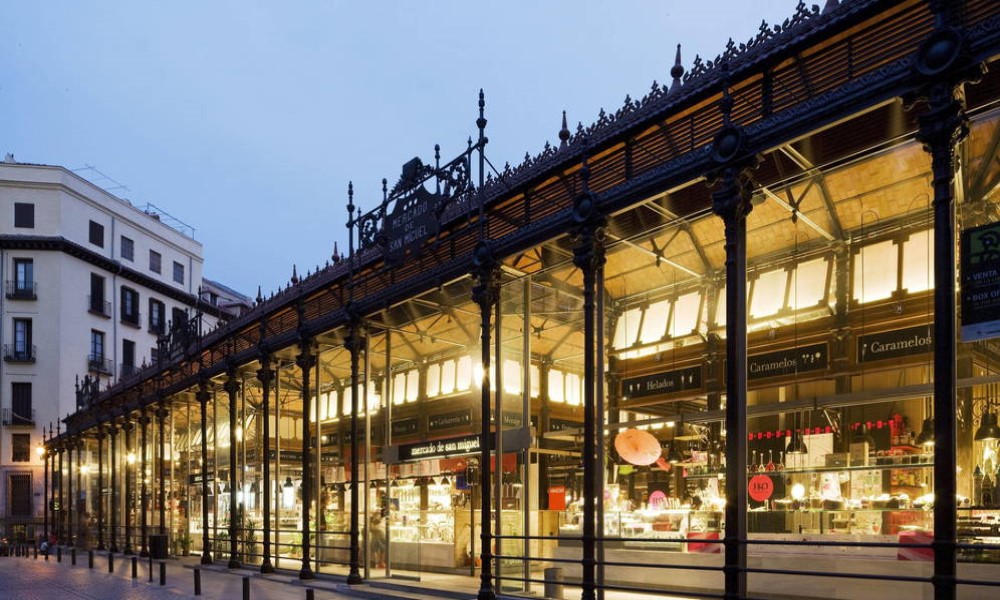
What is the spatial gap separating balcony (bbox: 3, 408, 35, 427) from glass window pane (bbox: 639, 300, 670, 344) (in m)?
48.0

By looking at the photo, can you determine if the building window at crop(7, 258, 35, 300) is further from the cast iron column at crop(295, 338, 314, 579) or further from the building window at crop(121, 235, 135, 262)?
the cast iron column at crop(295, 338, 314, 579)

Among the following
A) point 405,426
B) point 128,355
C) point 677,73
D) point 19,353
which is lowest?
point 405,426

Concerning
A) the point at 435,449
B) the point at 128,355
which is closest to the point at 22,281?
the point at 128,355

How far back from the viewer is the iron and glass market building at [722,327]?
426 inches

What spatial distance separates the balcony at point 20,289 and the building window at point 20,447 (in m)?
8.68

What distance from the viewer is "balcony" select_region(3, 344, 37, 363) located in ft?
182

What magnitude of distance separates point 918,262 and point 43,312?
55057 millimetres

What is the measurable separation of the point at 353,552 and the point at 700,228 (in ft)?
34.3

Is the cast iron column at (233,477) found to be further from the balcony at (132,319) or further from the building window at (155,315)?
the building window at (155,315)

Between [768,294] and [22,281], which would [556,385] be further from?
[22,281]

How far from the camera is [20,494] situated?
55625 millimetres

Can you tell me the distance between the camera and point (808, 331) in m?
17.3

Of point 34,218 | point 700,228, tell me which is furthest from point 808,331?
point 34,218

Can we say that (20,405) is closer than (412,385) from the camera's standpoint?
No
